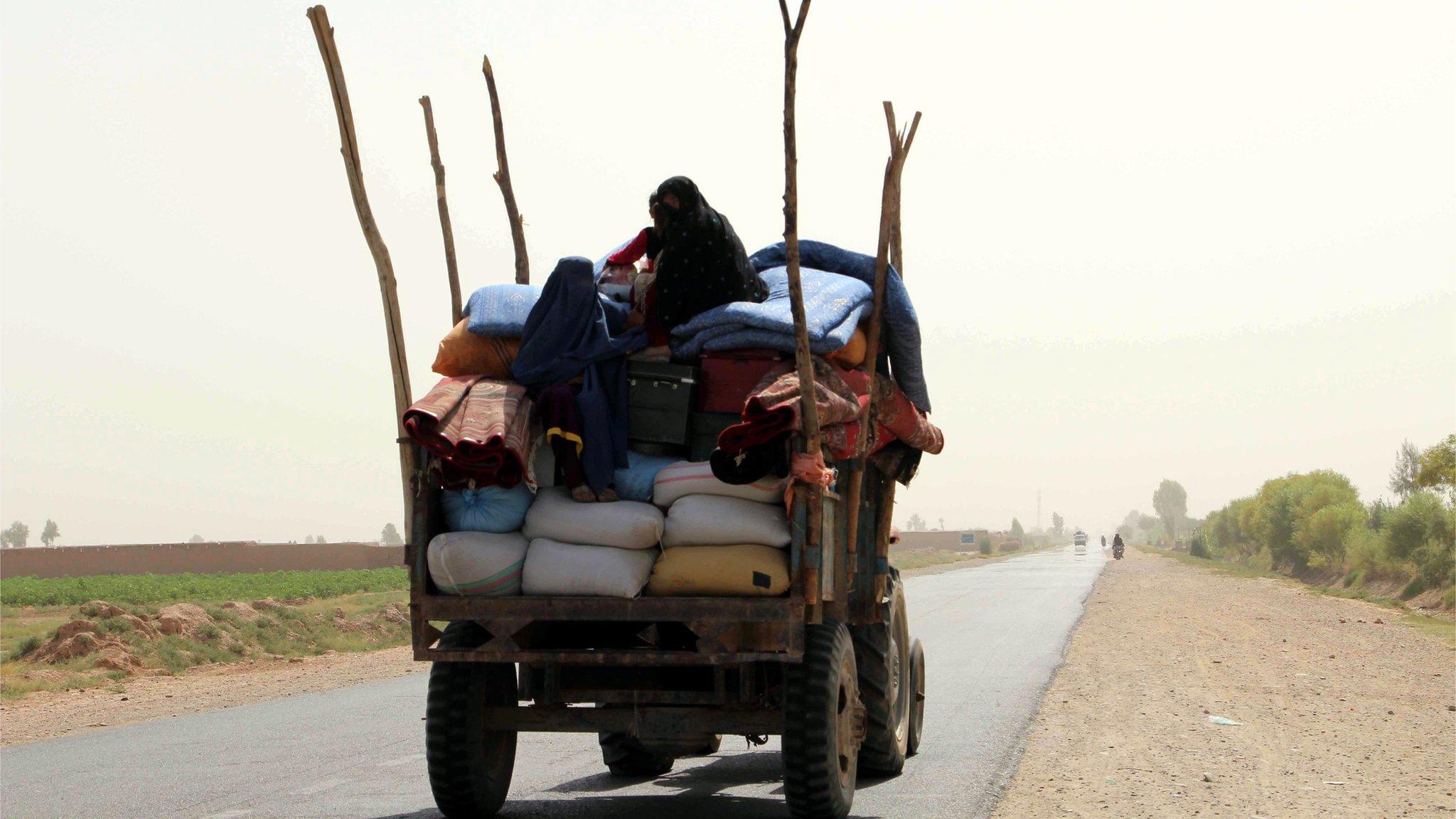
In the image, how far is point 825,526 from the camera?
6.57 meters

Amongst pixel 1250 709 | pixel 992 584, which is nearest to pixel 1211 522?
pixel 992 584

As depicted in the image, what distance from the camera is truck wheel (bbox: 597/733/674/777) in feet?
28.0

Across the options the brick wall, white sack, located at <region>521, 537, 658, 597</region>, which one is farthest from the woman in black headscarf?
the brick wall

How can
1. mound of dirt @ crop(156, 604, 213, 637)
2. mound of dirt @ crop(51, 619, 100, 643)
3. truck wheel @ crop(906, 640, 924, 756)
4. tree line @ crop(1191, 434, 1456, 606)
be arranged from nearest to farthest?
Result: truck wheel @ crop(906, 640, 924, 756) → mound of dirt @ crop(51, 619, 100, 643) → mound of dirt @ crop(156, 604, 213, 637) → tree line @ crop(1191, 434, 1456, 606)

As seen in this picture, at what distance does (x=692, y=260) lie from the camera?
7129mm

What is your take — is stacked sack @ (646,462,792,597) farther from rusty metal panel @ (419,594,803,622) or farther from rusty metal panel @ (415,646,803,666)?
rusty metal panel @ (415,646,803,666)

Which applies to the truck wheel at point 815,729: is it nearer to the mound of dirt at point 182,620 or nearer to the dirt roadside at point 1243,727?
the dirt roadside at point 1243,727

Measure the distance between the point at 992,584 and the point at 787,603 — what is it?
3846 cm

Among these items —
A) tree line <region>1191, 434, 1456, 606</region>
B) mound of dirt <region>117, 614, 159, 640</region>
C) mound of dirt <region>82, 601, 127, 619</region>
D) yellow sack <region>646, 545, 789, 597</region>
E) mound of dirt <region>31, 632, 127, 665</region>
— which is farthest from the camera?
tree line <region>1191, 434, 1456, 606</region>

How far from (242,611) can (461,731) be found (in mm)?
21088

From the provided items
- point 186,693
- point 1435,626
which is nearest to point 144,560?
point 186,693

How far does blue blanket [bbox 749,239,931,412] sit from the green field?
3494 cm

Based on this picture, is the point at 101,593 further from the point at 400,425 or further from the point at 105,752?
the point at 400,425

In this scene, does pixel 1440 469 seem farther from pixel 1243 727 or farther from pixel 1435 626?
pixel 1243 727
